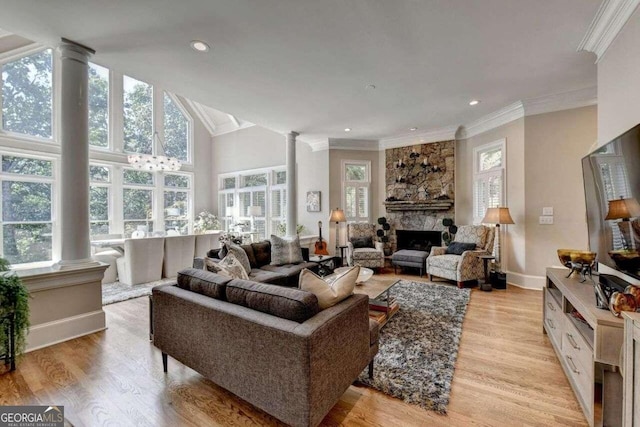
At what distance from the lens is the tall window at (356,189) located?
6.71m

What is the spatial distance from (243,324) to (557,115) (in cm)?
531

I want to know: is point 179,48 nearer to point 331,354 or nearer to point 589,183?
point 331,354

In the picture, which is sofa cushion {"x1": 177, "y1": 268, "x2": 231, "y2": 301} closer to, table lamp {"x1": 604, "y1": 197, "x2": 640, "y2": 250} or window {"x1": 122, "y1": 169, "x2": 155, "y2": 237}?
table lamp {"x1": 604, "y1": 197, "x2": 640, "y2": 250}

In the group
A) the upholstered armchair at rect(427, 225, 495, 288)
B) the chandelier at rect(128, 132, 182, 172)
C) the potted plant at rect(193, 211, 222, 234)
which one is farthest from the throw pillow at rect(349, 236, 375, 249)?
the potted plant at rect(193, 211, 222, 234)

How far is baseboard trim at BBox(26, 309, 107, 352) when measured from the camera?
8.54 ft

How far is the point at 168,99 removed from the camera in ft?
27.2

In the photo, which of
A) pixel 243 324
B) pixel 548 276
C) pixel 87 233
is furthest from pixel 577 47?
pixel 87 233

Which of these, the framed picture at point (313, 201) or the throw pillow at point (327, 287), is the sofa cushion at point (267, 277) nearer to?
the throw pillow at point (327, 287)

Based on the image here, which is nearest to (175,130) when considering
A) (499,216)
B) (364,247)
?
(364,247)

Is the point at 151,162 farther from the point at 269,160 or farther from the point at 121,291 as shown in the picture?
the point at 269,160

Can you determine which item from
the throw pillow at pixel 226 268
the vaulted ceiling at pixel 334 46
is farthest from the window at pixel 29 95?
the throw pillow at pixel 226 268

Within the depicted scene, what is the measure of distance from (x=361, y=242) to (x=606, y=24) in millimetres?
4573

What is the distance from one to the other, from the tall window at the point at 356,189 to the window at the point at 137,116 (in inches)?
222

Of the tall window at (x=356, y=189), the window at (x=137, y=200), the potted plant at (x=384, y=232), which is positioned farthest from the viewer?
the window at (x=137, y=200)
